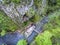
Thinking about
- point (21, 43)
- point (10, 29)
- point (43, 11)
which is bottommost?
point (21, 43)

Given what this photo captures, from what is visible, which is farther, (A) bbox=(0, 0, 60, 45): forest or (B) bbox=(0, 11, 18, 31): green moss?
(B) bbox=(0, 11, 18, 31): green moss

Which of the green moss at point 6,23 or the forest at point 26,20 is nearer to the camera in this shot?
the forest at point 26,20

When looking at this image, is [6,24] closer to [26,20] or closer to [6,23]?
[6,23]

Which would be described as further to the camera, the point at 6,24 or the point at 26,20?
the point at 26,20

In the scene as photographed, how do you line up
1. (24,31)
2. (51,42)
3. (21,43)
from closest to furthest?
1. (51,42)
2. (21,43)
3. (24,31)

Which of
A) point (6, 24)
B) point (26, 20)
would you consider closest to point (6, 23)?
point (6, 24)

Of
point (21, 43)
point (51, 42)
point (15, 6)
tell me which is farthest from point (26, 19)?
point (51, 42)

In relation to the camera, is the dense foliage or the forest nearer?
the forest

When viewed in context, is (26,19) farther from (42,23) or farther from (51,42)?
(51,42)
